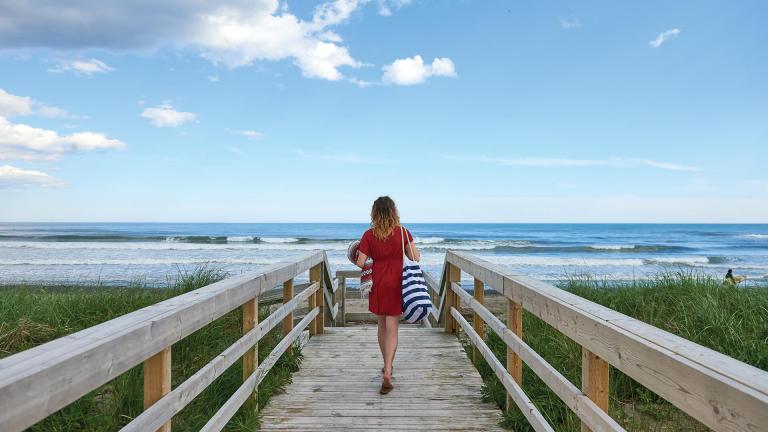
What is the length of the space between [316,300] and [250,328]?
296 centimetres

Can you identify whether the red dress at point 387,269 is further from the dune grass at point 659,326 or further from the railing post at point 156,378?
the railing post at point 156,378

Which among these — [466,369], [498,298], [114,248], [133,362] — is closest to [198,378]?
[133,362]

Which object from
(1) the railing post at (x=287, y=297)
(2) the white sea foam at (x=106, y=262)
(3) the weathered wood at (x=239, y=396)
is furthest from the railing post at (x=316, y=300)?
(2) the white sea foam at (x=106, y=262)

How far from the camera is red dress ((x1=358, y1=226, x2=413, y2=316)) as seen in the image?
4.46m

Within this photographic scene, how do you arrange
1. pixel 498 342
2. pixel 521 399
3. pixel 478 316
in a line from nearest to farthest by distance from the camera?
pixel 521 399, pixel 478 316, pixel 498 342

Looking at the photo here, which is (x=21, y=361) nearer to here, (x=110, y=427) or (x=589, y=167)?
(x=110, y=427)

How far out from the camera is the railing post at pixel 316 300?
20.2 feet

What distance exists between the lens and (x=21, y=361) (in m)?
1.31

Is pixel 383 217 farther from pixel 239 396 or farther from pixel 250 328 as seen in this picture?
pixel 239 396

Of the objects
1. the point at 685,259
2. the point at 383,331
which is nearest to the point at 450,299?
→ the point at 383,331

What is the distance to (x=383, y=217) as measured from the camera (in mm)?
4395

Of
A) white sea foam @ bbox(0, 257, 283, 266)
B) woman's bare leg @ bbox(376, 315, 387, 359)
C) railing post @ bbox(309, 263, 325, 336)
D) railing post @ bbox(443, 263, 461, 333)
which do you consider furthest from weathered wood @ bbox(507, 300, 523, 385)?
white sea foam @ bbox(0, 257, 283, 266)

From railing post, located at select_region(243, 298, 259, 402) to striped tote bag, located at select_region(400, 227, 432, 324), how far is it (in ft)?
4.38

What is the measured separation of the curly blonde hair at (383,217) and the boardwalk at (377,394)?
4.37ft
